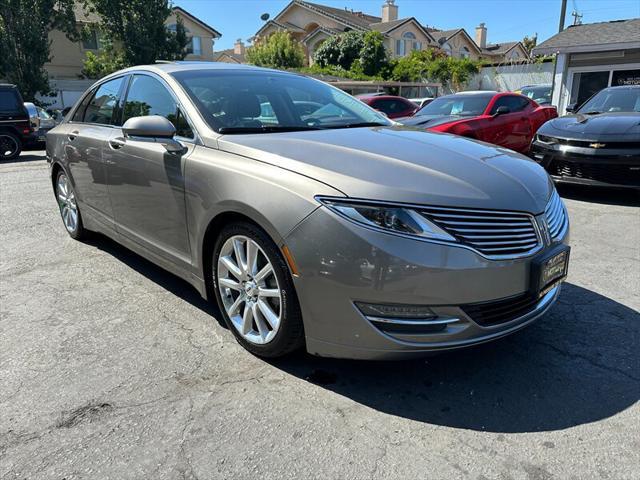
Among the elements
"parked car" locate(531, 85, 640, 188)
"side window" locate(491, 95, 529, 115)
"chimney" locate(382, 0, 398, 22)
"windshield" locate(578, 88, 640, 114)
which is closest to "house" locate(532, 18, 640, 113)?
"side window" locate(491, 95, 529, 115)

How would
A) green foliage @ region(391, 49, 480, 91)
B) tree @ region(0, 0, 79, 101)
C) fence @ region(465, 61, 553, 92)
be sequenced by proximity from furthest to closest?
green foliage @ region(391, 49, 480, 91) → fence @ region(465, 61, 553, 92) → tree @ region(0, 0, 79, 101)

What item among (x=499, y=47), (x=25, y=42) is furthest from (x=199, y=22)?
(x=499, y=47)

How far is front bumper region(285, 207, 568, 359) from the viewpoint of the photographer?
219cm

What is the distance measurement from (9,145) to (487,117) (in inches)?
470

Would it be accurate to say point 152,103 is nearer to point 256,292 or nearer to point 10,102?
point 256,292

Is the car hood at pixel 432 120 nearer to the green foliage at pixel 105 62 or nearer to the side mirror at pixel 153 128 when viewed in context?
the side mirror at pixel 153 128

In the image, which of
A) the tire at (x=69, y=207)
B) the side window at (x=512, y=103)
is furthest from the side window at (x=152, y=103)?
the side window at (x=512, y=103)

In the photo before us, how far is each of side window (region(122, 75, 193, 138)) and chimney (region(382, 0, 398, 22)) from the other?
53.1 metres

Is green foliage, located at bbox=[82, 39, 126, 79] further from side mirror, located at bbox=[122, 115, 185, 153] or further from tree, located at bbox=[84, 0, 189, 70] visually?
side mirror, located at bbox=[122, 115, 185, 153]

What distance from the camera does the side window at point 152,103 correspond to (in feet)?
10.6

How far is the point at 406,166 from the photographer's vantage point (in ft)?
8.18

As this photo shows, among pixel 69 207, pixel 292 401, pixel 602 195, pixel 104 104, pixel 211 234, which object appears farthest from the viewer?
pixel 602 195

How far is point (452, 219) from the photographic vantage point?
2.27 meters

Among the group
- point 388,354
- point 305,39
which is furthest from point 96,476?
point 305,39
